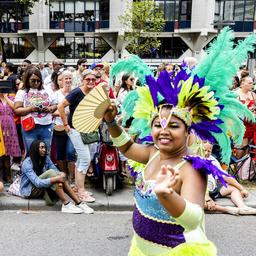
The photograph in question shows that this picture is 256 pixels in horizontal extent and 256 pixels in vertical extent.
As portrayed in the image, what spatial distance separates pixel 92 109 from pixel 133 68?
1.64ft

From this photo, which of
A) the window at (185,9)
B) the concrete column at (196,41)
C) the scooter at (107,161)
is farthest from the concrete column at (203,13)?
the scooter at (107,161)

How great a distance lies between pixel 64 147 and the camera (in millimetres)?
5906

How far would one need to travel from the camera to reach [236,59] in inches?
97.0

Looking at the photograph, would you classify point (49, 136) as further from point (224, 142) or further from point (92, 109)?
point (224, 142)

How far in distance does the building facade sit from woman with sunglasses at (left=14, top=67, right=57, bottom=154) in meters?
28.7

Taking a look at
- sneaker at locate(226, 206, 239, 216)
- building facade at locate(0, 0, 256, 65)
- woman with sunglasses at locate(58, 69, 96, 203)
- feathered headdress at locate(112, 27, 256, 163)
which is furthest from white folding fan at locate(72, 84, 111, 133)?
building facade at locate(0, 0, 256, 65)

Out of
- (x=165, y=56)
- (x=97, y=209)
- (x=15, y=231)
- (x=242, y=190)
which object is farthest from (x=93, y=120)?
(x=165, y=56)

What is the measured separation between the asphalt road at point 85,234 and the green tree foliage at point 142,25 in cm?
2495

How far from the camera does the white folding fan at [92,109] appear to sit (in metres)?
2.42

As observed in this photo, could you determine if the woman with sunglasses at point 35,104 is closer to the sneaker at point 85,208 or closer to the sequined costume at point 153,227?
the sneaker at point 85,208

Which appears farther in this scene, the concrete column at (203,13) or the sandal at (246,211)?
the concrete column at (203,13)

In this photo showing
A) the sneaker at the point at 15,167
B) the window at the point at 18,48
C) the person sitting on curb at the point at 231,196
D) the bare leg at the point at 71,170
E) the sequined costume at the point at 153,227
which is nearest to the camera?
the sequined costume at the point at 153,227

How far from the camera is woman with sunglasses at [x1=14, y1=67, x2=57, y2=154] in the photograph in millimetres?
5554

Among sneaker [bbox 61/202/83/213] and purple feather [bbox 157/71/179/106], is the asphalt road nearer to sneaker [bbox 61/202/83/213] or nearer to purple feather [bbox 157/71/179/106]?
sneaker [bbox 61/202/83/213]
